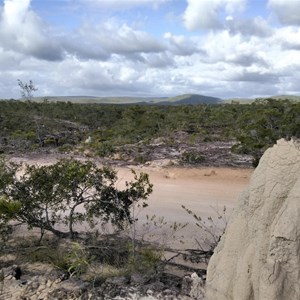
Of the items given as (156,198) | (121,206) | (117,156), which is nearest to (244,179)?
(156,198)

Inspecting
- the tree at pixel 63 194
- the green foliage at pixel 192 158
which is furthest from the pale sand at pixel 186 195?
the tree at pixel 63 194

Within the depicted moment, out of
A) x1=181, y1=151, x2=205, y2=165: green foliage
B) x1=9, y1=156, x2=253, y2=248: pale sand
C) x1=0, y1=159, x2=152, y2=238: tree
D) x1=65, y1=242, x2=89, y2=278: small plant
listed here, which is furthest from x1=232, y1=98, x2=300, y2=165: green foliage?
x1=65, y1=242, x2=89, y2=278: small plant

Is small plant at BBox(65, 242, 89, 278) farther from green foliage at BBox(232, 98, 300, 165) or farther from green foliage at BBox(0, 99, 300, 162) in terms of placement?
green foliage at BBox(0, 99, 300, 162)

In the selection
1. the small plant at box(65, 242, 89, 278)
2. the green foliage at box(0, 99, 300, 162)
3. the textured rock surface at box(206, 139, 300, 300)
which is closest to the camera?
the textured rock surface at box(206, 139, 300, 300)

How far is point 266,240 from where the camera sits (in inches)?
201

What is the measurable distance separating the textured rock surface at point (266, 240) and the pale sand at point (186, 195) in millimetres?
5182

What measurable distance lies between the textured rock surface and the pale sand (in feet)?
17.0

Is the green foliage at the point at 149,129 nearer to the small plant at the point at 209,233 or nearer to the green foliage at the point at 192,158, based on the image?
the green foliage at the point at 192,158

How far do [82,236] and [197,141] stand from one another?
1652 centimetres

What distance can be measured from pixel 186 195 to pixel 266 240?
1153 centimetres

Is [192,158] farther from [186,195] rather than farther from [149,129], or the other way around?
[149,129]

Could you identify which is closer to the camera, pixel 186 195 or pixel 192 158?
pixel 186 195

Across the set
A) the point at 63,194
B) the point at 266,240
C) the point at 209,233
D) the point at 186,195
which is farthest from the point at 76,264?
the point at 186,195

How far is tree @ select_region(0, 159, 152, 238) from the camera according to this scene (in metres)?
10.2
